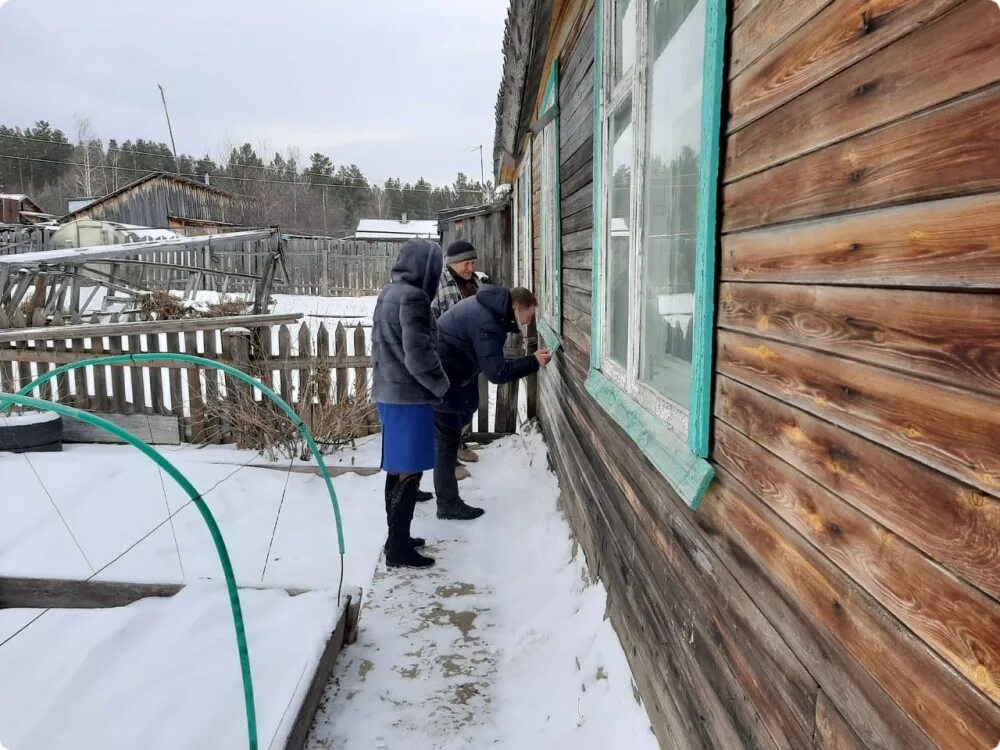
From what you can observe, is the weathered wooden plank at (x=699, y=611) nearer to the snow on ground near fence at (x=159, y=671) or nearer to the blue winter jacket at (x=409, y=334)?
the blue winter jacket at (x=409, y=334)

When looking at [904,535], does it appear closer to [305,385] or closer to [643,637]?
[643,637]

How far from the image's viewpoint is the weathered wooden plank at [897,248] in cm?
69

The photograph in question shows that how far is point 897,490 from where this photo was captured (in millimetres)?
838

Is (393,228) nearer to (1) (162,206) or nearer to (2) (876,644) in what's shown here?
(1) (162,206)

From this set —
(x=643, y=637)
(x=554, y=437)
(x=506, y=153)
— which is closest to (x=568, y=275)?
(x=554, y=437)

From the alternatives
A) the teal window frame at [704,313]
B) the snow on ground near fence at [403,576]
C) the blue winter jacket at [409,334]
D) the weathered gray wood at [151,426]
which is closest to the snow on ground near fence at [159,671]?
the snow on ground near fence at [403,576]

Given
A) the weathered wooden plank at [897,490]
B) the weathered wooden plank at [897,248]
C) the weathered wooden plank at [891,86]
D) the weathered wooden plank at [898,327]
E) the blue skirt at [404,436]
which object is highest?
the weathered wooden plank at [891,86]

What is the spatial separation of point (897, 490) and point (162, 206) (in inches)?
1437

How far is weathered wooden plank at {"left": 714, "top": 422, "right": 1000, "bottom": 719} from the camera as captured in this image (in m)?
0.70

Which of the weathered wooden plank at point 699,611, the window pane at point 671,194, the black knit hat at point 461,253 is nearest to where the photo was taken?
the weathered wooden plank at point 699,611

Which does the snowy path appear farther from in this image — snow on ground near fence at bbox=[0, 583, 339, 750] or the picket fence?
the picket fence

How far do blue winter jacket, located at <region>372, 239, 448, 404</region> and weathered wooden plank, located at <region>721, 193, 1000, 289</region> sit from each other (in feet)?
7.80

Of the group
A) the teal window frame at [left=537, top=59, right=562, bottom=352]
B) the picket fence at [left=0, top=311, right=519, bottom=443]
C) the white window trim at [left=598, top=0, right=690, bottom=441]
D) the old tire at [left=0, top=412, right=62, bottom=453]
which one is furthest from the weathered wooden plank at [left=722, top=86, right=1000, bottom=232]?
the old tire at [left=0, top=412, right=62, bottom=453]

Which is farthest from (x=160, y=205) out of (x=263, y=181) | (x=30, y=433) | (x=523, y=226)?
(x=523, y=226)
